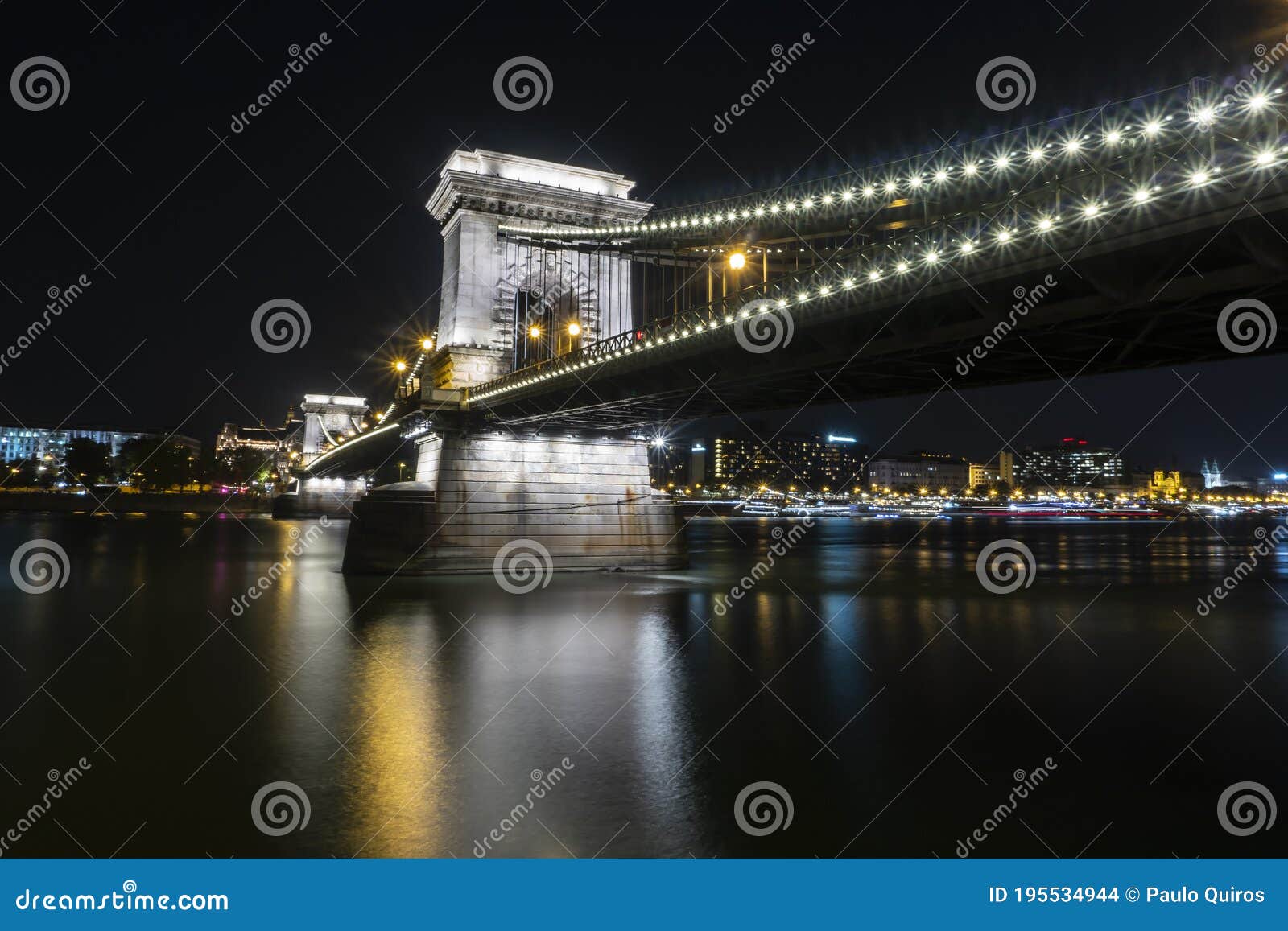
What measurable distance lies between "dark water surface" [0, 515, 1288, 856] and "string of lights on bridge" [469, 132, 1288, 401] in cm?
697

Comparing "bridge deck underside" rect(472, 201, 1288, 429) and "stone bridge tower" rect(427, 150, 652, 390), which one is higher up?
"stone bridge tower" rect(427, 150, 652, 390)

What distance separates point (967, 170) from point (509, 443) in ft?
62.0

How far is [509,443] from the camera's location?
3234cm

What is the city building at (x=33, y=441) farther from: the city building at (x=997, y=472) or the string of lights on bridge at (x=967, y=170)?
the city building at (x=997, y=472)

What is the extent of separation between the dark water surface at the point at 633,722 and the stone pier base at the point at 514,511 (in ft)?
15.3

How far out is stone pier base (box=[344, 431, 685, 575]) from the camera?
30.7 m

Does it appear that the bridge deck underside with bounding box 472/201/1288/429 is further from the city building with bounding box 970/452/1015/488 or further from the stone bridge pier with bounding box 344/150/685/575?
the city building with bounding box 970/452/1015/488

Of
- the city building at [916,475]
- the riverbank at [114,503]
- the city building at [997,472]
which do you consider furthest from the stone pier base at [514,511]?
the city building at [997,472]

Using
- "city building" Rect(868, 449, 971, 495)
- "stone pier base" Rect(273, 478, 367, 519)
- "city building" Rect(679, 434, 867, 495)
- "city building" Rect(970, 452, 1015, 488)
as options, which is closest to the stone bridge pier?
"stone pier base" Rect(273, 478, 367, 519)

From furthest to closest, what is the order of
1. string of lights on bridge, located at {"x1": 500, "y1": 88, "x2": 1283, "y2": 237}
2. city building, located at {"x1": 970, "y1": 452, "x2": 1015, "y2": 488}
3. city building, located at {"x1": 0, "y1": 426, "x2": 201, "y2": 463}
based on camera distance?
city building, located at {"x1": 970, "y1": 452, "x2": 1015, "y2": 488} → city building, located at {"x1": 0, "y1": 426, "x2": 201, "y2": 463} → string of lights on bridge, located at {"x1": 500, "y1": 88, "x2": 1283, "y2": 237}

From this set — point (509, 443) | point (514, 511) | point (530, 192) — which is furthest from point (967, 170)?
point (530, 192)

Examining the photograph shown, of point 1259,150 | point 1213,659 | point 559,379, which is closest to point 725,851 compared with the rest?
point 1259,150

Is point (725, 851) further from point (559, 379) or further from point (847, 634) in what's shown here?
point (559, 379)

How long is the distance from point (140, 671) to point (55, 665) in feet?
7.04
